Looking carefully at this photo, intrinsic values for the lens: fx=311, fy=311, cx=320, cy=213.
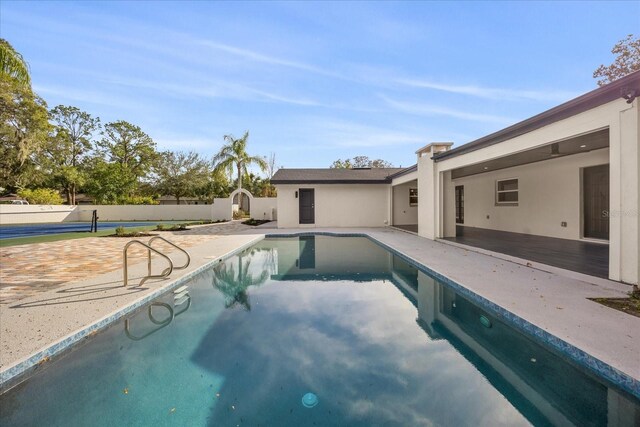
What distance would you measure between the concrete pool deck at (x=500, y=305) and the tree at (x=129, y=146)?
3442 centimetres

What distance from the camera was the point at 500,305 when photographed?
416cm

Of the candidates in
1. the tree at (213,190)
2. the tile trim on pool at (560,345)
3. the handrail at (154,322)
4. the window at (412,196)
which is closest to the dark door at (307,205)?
the window at (412,196)

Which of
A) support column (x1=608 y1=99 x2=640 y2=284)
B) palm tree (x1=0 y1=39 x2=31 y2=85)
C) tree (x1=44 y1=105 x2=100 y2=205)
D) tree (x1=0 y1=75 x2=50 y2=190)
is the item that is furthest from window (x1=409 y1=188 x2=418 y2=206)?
tree (x1=44 y1=105 x2=100 y2=205)

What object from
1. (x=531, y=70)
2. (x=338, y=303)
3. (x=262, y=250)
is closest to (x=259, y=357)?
(x=338, y=303)

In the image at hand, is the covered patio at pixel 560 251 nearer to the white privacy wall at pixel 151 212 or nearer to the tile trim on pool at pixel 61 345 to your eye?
the tile trim on pool at pixel 61 345

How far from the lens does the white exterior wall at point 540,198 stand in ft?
32.3

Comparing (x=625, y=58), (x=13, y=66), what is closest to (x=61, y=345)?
(x=13, y=66)

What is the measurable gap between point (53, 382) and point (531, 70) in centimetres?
1985

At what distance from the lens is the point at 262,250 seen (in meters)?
10.8

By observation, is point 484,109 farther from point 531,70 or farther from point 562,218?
point 562,218

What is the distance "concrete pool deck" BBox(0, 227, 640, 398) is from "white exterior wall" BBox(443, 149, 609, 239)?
508 centimetres

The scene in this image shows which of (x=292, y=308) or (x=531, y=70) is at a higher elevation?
(x=531, y=70)

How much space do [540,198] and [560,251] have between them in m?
4.03

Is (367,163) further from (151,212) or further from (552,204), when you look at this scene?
(552,204)
